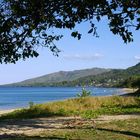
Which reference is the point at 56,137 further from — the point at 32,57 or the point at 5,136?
the point at 32,57

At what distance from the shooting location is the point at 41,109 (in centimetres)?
2864

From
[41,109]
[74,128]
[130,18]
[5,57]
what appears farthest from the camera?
[41,109]

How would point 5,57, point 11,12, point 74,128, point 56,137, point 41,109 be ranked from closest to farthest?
point 11,12 < point 5,57 < point 56,137 < point 74,128 < point 41,109

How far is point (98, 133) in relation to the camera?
17.1 meters

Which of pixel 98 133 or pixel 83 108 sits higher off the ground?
pixel 83 108

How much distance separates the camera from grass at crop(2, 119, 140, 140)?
15926 millimetres

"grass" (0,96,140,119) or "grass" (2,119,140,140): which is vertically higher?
Answer: "grass" (0,96,140,119)

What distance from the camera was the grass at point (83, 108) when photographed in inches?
1037

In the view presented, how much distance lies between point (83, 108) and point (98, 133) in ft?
42.3

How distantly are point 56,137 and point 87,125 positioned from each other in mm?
4056

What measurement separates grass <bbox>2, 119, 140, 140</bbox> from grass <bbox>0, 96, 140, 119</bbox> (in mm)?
5418

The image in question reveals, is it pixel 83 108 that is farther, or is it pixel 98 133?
pixel 83 108

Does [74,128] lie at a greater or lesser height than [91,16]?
lesser

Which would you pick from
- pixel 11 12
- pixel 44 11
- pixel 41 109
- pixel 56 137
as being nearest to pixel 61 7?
pixel 44 11
